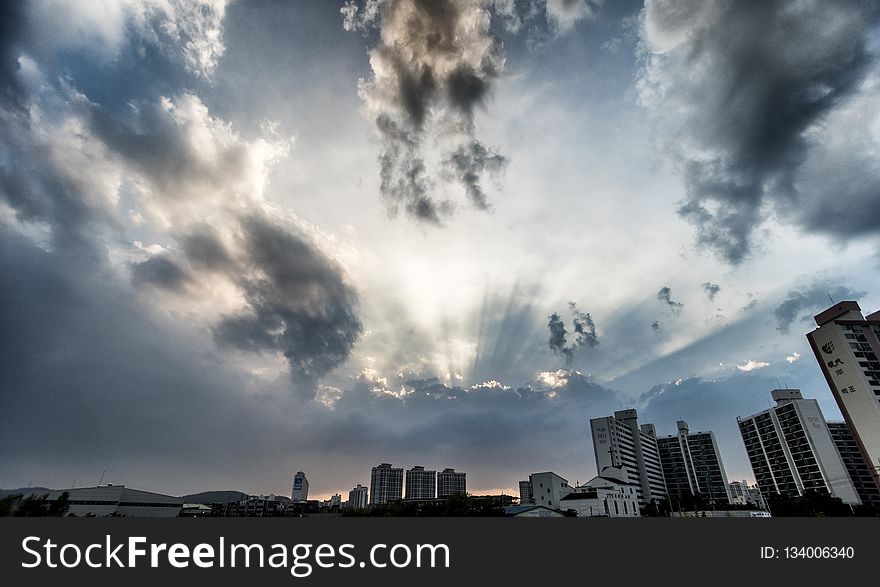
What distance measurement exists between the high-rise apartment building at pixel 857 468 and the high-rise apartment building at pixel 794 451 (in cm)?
781

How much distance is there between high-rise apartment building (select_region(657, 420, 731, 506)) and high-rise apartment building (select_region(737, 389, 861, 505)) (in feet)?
91.4

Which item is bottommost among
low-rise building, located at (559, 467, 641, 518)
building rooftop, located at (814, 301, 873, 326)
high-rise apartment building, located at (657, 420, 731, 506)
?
low-rise building, located at (559, 467, 641, 518)

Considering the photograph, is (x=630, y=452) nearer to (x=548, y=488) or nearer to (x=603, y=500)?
(x=548, y=488)

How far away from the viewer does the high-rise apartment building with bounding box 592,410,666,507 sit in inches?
5723

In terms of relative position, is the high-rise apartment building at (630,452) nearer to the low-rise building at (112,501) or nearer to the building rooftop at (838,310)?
the building rooftop at (838,310)

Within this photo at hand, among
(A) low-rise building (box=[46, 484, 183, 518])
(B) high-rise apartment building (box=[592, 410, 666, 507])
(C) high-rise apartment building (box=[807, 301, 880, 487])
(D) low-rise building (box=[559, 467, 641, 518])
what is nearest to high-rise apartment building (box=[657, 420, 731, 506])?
(B) high-rise apartment building (box=[592, 410, 666, 507])

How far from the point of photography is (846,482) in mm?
120750

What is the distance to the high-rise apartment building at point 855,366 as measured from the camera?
8594 centimetres

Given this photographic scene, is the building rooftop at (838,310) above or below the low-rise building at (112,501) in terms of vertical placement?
above

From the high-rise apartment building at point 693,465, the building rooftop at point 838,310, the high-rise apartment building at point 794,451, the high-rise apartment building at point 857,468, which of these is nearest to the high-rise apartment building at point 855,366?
the building rooftop at point 838,310

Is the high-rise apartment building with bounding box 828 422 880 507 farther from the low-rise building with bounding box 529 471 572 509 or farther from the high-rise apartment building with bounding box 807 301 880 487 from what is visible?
the low-rise building with bounding box 529 471 572 509
